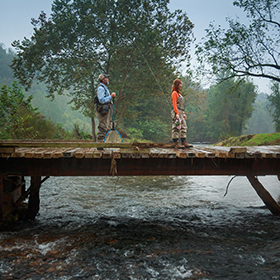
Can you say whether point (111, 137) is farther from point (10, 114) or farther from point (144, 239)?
point (10, 114)

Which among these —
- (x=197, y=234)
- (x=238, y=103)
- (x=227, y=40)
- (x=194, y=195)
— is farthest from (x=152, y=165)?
(x=238, y=103)

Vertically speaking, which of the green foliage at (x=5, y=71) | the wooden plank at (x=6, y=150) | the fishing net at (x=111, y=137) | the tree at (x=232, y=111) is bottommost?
the wooden plank at (x=6, y=150)

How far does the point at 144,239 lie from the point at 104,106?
307 centimetres

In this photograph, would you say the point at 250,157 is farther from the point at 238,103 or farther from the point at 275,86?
the point at 238,103

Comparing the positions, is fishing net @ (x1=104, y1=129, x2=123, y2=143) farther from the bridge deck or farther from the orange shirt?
the orange shirt

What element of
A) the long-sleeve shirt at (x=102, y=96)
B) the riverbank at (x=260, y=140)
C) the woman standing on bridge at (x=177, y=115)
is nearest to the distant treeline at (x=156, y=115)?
the woman standing on bridge at (x=177, y=115)

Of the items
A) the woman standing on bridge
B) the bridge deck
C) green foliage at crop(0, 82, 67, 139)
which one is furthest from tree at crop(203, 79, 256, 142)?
the bridge deck

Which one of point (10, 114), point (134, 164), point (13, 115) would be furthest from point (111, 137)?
point (10, 114)

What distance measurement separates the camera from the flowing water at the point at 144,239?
13.2ft

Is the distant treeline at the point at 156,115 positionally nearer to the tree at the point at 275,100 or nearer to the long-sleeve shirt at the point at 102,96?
the long-sleeve shirt at the point at 102,96

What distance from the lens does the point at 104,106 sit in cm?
642

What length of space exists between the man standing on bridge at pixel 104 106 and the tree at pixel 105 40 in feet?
49.7

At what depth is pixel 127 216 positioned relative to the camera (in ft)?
22.4

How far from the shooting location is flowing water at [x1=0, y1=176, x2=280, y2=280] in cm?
404
